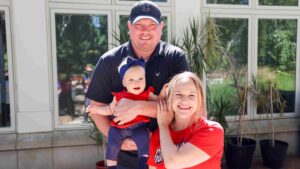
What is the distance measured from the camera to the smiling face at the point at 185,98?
1.56m

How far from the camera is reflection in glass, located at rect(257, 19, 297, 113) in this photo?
5.15 meters

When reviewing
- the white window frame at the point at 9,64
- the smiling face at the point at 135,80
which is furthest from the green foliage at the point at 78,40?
the smiling face at the point at 135,80

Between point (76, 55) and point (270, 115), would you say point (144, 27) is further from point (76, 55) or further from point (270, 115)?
point (270, 115)

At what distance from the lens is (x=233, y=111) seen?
5016 mm

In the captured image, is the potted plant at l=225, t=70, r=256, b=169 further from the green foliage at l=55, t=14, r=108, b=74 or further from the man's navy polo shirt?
the man's navy polo shirt

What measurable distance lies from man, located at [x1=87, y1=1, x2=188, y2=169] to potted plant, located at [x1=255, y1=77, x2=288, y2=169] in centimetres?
328

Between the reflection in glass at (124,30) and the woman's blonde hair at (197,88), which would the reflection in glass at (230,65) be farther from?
the woman's blonde hair at (197,88)

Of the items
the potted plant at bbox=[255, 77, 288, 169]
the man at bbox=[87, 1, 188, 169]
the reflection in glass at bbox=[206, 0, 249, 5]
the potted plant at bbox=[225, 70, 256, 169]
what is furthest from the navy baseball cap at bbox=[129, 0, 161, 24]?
the potted plant at bbox=[255, 77, 288, 169]

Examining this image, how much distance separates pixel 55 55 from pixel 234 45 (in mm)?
2664

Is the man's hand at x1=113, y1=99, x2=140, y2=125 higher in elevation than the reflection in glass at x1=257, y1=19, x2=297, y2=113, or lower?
lower

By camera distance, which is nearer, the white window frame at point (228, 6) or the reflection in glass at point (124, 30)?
the reflection in glass at point (124, 30)

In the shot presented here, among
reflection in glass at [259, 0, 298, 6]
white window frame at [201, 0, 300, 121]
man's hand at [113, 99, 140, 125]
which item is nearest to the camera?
man's hand at [113, 99, 140, 125]

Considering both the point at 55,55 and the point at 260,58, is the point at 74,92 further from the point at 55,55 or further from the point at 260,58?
the point at 260,58

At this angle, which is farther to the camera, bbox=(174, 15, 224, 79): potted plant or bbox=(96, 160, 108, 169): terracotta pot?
bbox=(174, 15, 224, 79): potted plant
